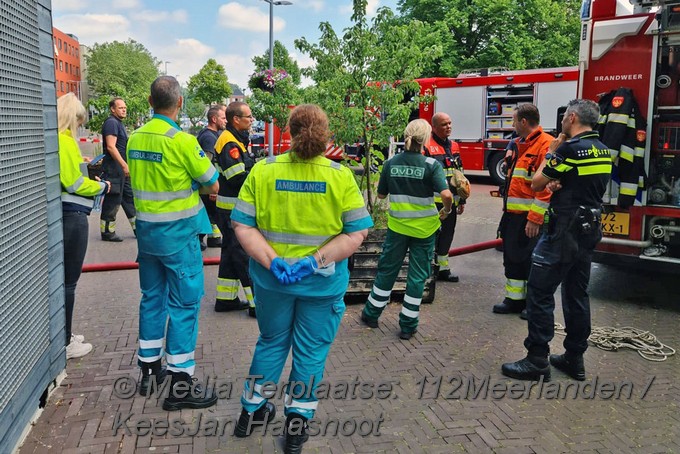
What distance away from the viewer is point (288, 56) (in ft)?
151

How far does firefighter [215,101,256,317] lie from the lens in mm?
5262

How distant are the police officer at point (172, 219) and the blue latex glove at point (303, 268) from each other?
1.00m

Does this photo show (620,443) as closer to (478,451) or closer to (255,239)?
(478,451)

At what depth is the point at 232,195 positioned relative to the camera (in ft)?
18.0

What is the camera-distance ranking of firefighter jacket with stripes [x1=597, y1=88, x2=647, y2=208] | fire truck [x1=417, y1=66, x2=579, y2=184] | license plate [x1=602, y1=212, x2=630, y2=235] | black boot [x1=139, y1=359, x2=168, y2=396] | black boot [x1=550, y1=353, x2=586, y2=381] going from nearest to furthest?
1. black boot [x1=139, y1=359, x2=168, y2=396]
2. black boot [x1=550, y1=353, x2=586, y2=381]
3. firefighter jacket with stripes [x1=597, y1=88, x2=647, y2=208]
4. license plate [x1=602, y1=212, x2=630, y2=235]
5. fire truck [x1=417, y1=66, x2=579, y2=184]

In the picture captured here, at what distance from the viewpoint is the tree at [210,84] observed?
5081 cm

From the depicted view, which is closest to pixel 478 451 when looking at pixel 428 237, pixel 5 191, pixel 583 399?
pixel 583 399

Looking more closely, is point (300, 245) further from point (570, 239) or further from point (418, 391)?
point (570, 239)

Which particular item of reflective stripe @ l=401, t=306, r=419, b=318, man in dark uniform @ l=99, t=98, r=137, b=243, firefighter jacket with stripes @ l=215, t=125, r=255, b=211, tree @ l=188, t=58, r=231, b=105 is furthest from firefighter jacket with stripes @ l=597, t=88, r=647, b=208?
tree @ l=188, t=58, r=231, b=105

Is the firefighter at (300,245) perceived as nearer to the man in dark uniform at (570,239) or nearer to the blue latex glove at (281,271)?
the blue latex glove at (281,271)

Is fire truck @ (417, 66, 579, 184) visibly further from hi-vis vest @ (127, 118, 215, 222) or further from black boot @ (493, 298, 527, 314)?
hi-vis vest @ (127, 118, 215, 222)

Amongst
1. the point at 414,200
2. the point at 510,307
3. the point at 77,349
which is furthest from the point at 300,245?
the point at 510,307

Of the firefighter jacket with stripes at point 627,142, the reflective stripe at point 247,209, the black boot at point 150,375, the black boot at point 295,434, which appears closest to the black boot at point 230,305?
the black boot at point 150,375

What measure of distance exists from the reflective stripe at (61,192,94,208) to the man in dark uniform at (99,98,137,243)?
3.79 meters
